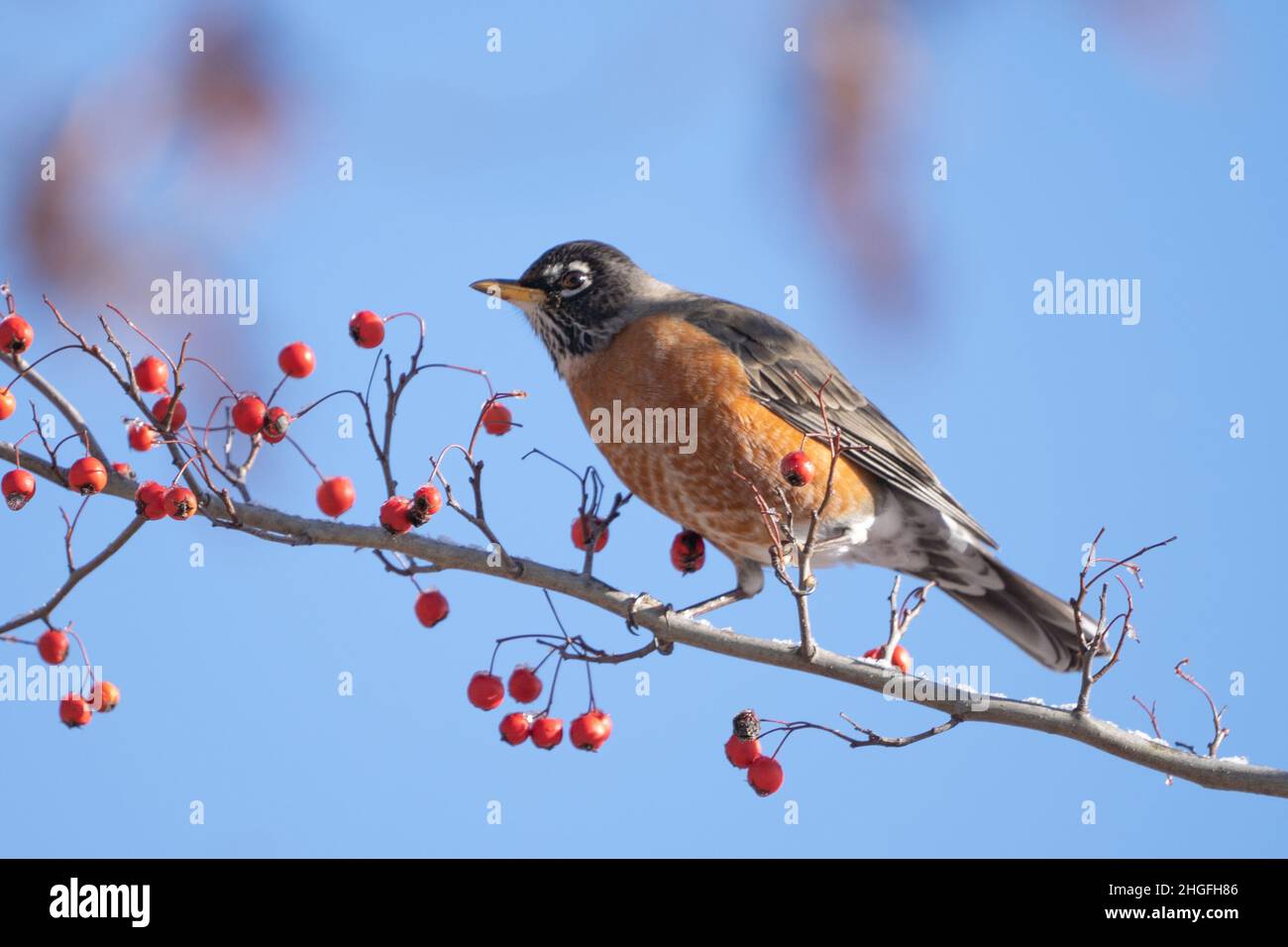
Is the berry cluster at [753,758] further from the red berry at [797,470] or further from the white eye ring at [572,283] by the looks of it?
the white eye ring at [572,283]

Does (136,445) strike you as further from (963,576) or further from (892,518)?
(963,576)


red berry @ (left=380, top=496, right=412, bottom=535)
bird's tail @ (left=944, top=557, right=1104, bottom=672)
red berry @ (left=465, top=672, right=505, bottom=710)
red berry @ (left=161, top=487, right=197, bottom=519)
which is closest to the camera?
red berry @ (left=161, top=487, right=197, bottom=519)

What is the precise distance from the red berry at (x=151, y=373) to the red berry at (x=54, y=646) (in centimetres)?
74

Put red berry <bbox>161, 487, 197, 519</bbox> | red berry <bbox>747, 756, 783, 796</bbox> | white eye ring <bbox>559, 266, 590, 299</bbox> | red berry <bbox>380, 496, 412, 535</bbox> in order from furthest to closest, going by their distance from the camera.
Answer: white eye ring <bbox>559, 266, 590, 299</bbox> → red berry <bbox>747, 756, 783, 796</bbox> → red berry <bbox>380, 496, 412, 535</bbox> → red berry <bbox>161, 487, 197, 519</bbox>

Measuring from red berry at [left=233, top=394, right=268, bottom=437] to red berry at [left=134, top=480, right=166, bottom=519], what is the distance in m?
0.30

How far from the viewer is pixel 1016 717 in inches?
124

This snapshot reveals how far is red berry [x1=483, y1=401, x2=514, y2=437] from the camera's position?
12.3ft

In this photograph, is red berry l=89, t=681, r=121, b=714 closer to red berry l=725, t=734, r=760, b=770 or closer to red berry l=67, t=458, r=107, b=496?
red berry l=67, t=458, r=107, b=496

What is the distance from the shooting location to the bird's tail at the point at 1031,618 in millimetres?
5258

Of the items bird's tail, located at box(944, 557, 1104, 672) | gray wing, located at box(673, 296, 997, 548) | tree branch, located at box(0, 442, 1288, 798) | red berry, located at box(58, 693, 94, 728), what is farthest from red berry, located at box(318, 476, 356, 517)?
bird's tail, located at box(944, 557, 1104, 672)

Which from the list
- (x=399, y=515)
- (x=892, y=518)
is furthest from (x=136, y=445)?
(x=892, y=518)

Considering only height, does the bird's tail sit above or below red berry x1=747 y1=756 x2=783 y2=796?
above

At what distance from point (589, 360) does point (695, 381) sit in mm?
596

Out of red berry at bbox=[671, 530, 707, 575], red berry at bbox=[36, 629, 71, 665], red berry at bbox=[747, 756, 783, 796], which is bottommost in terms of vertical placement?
red berry at bbox=[747, 756, 783, 796]
